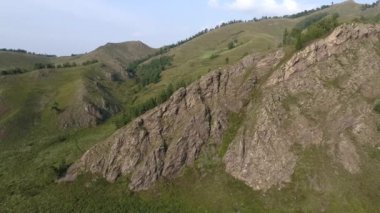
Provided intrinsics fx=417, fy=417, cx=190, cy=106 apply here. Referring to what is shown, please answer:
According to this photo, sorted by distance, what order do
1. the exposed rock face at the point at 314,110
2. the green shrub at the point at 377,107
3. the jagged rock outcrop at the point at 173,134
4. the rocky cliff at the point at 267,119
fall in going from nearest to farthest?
the exposed rock face at the point at 314,110 < the rocky cliff at the point at 267,119 < the green shrub at the point at 377,107 < the jagged rock outcrop at the point at 173,134

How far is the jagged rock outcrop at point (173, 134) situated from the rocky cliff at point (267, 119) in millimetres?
220

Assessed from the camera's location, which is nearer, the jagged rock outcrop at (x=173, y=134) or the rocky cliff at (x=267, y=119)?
the rocky cliff at (x=267, y=119)

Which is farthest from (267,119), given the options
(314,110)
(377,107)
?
(377,107)

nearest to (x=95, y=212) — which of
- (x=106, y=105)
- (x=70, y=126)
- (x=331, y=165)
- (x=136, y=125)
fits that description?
(x=136, y=125)

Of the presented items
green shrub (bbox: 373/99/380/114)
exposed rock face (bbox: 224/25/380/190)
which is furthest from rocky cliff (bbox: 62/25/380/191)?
green shrub (bbox: 373/99/380/114)

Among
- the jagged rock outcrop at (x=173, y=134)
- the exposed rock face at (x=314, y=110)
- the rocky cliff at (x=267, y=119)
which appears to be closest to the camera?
the exposed rock face at (x=314, y=110)

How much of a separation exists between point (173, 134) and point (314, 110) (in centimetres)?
3180

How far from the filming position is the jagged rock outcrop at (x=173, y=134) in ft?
298

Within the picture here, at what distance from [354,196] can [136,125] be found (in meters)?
48.4

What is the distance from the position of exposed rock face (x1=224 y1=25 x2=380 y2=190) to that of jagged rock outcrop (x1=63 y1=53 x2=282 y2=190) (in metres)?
6.12

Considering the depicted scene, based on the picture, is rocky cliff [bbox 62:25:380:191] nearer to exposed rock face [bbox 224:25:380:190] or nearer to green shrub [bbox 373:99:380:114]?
exposed rock face [bbox 224:25:380:190]

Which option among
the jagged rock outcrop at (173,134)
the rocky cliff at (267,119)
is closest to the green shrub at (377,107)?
the rocky cliff at (267,119)

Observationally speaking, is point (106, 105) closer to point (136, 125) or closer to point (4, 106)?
point (4, 106)

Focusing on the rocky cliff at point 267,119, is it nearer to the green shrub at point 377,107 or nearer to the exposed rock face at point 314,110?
Result: the exposed rock face at point 314,110
